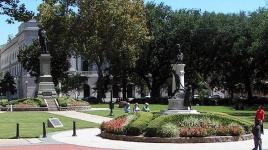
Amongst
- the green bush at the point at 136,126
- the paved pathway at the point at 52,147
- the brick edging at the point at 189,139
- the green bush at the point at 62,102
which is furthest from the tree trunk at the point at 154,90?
the paved pathway at the point at 52,147

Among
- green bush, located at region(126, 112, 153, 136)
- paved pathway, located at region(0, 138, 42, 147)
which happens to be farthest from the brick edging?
paved pathway, located at region(0, 138, 42, 147)

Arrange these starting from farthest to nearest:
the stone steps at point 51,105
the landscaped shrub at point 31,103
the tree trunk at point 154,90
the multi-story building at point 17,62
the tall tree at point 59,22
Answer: the multi-story building at point 17,62
the tree trunk at point 154,90
the tall tree at point 59,22
the stone steps at point 51,105
the landscaped shrub at point 31,103

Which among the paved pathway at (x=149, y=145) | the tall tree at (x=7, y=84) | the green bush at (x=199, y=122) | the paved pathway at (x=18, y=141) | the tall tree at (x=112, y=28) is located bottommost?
the paved pathway at (x=149, y=145)

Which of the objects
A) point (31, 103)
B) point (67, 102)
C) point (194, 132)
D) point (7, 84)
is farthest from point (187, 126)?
point (7, 84)

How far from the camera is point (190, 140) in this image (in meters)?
22.1

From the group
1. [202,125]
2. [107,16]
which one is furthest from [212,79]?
[202,125]

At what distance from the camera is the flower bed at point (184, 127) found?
22.4 metres

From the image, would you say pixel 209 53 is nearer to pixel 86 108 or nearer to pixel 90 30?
pixel 90 30

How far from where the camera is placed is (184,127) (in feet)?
74.5

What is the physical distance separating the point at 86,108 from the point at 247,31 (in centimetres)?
2729

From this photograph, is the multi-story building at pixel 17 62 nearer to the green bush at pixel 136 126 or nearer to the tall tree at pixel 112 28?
the tall tree at pixel 112 28

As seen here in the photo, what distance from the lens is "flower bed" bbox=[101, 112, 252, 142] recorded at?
22.4m

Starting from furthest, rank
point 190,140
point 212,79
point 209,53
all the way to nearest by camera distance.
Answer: point 212,79, point 209,53, point 190,140

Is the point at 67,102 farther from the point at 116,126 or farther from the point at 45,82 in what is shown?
the point at 116,126
